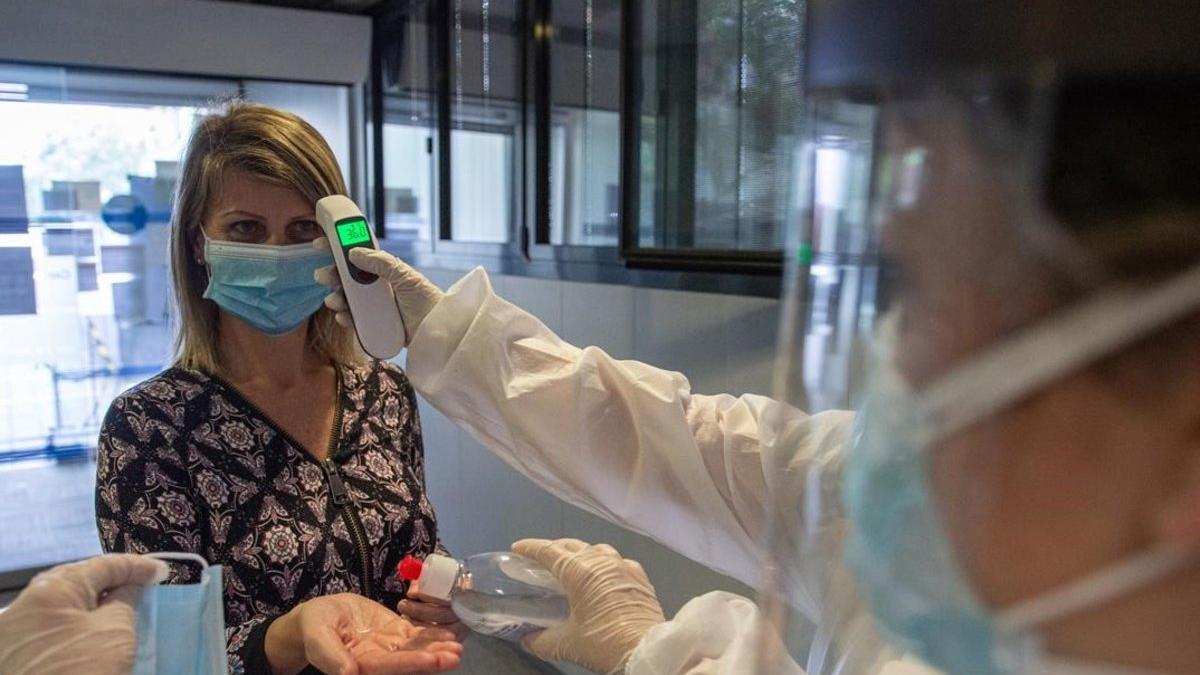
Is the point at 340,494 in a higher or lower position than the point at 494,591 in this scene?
higher

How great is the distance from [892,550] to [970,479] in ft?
0.28

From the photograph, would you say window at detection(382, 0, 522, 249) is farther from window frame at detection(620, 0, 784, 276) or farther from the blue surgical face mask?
the blue surgical face mask

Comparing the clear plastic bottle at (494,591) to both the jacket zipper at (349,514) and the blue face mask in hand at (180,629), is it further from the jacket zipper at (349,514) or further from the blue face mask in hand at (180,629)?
the blue face mask in hand at (180,629)

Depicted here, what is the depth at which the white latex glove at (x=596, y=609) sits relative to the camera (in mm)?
1176

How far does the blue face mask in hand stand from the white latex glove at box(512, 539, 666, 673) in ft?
1.39

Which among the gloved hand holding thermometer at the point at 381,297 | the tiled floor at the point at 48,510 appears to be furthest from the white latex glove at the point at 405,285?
the tiled floor at the point at 48,510

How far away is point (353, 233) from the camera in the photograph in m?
1.36

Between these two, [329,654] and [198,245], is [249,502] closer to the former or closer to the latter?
[329,654]

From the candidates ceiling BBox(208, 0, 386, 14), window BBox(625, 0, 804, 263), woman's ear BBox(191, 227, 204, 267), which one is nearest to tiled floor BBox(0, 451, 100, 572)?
ceiling BBox(208, 0, 386, 14)

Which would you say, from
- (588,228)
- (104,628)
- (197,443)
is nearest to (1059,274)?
(104,628)

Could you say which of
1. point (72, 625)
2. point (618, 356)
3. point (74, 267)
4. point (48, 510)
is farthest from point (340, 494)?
point (48, 510)

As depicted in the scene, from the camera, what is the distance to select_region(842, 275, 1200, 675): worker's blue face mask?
0.43 m

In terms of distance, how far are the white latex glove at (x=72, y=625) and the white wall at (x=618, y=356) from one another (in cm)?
115

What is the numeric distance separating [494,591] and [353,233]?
58 centimetres
